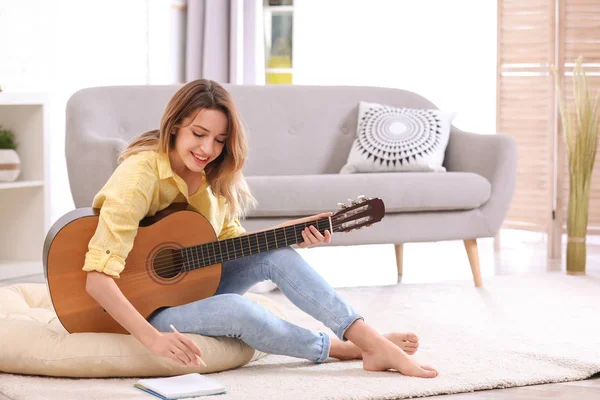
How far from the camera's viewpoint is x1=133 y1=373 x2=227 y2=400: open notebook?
6.55ft

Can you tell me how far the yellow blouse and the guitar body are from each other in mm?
46

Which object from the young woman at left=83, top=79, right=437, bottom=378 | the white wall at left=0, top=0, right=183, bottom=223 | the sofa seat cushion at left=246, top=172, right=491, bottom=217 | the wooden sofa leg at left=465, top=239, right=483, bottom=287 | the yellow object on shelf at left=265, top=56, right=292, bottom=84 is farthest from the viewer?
the yellow object on shelf at left=265, top=56, right=292, bottom=84

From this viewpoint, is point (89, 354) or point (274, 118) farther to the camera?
point (274, 118)

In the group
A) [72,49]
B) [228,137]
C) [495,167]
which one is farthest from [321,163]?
[228,137]

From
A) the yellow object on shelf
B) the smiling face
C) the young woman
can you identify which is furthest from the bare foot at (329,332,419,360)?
the yellow object on shelf

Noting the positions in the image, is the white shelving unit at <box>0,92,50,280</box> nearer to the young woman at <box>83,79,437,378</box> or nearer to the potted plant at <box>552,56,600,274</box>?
the young woman at <box>83,79,437,378</box>

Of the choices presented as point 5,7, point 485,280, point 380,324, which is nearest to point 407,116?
point 485,280

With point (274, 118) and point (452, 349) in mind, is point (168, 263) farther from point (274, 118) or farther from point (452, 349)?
point (274, 118)

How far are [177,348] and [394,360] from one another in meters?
0.53

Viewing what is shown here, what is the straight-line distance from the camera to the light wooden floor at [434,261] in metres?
3.99

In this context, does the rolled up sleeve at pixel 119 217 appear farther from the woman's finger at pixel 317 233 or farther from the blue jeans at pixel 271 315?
the woman's finger at pixel 317 233

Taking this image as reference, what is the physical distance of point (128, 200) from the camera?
2.06 m

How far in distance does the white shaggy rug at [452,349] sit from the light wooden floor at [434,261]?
0.29 meters

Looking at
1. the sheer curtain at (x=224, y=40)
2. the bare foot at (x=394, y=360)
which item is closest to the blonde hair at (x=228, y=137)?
the bare foot at (x=394, y=360)
